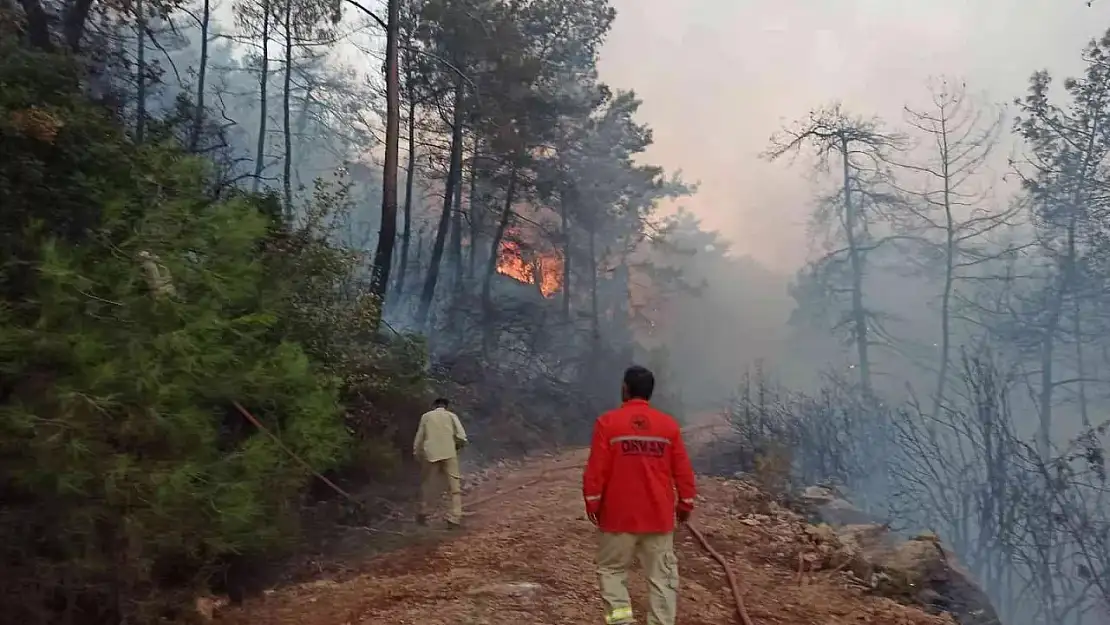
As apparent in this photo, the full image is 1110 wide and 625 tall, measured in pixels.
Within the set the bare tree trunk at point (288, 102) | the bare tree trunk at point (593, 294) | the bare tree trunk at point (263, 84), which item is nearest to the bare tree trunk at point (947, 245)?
the bare tree trunk at point (593, 294)

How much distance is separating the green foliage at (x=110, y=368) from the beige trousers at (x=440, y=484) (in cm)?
282

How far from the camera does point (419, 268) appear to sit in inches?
912

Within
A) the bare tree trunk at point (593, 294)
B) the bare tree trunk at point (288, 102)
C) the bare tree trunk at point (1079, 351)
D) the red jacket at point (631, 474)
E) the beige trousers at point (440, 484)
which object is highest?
the bare tree trunk at point (288, 102)

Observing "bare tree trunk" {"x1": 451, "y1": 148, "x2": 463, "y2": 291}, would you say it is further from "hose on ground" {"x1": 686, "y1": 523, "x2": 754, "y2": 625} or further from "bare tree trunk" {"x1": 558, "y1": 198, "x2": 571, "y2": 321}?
"hose on ground" {"x1": 686, "y1": 523, "x2": 754, "y2": 625}

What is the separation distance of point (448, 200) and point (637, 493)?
17013 mm

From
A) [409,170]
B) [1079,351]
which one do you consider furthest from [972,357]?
[409,170]

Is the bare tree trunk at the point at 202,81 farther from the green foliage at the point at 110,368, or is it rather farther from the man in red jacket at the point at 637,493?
the man in red jacket at the point at 637,493

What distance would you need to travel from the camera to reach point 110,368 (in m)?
4.97

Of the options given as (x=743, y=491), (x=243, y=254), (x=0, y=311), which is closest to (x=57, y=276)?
(x=0, y=311)

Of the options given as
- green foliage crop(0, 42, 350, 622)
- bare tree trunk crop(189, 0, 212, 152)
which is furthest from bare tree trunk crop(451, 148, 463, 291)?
green foliage crop(0, 42, 350, 622)

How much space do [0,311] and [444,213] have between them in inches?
641

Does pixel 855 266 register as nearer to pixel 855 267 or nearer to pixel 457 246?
pixel 855 267

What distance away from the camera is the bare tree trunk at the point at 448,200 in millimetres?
20297

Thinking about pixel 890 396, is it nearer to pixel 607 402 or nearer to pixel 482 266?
pixel 607 402
